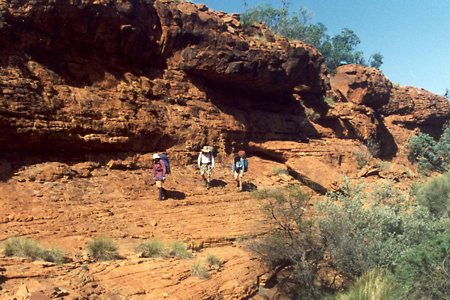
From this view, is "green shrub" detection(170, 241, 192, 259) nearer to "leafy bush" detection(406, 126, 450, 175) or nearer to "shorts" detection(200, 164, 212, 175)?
"shorts" detection(200, 164, 212, 175)

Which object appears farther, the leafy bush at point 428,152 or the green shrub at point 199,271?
the leafy bush at point 428,152

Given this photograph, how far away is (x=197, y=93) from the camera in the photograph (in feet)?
42.0

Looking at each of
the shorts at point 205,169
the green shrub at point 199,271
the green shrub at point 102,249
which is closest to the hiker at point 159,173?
the shorts at point 205,169

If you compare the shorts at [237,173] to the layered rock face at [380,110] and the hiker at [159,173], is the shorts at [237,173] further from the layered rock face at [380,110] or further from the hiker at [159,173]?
the layered rock face at [380,110]

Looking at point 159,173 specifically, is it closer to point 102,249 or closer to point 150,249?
point 150,249

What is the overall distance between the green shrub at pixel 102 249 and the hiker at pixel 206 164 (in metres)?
4.65

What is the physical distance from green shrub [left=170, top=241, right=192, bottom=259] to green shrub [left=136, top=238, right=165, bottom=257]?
9.7 inches

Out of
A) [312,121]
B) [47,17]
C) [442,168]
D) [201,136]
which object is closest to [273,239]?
[201,136]

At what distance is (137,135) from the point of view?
33.9 feet

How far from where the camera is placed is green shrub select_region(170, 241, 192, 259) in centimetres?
687

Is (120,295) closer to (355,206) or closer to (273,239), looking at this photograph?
(273,239)

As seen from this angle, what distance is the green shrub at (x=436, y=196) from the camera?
32.1 feet

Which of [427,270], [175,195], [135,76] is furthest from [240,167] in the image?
[427,270]

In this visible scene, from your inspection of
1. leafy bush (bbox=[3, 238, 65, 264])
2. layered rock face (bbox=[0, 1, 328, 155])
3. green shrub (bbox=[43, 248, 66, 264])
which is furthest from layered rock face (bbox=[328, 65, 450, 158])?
leafy bush (bbox=[3, 238, 65, 264])
